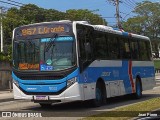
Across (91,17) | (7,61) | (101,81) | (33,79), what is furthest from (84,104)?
(91,17)

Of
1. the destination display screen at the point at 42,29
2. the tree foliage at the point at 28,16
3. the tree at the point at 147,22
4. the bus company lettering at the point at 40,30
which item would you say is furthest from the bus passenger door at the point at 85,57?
the tree at the point at 147,22

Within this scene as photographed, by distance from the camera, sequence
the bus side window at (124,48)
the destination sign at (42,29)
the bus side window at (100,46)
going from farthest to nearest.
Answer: the bus side window at (124,48), the bus side window at (100,46), the destination sign at (42,29)

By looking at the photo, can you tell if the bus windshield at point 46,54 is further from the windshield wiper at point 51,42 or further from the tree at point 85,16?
the tree at point 85,16

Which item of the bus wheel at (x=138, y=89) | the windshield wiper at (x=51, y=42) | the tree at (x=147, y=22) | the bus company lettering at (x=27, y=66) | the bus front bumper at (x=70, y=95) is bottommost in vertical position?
the bus wheel at (x=138, y=89)

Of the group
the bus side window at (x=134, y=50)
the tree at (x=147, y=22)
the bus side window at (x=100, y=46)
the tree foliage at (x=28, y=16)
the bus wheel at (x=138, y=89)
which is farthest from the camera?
the tree at (x=147, y=22)

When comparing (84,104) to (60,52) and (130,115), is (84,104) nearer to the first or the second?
(60,52)

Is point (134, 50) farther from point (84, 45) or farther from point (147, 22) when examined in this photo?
point (147, 22)

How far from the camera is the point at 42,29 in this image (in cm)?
1561

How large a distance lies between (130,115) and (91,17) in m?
80.3

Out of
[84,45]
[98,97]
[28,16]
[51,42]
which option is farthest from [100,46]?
[28,16]

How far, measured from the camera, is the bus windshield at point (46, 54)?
584 inches

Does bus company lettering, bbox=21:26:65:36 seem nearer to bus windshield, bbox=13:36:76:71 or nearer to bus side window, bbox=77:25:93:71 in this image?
bus windshield, bbox=13:36:76:71

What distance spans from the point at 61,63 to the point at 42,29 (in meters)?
1.63

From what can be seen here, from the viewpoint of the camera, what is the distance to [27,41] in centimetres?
1564
